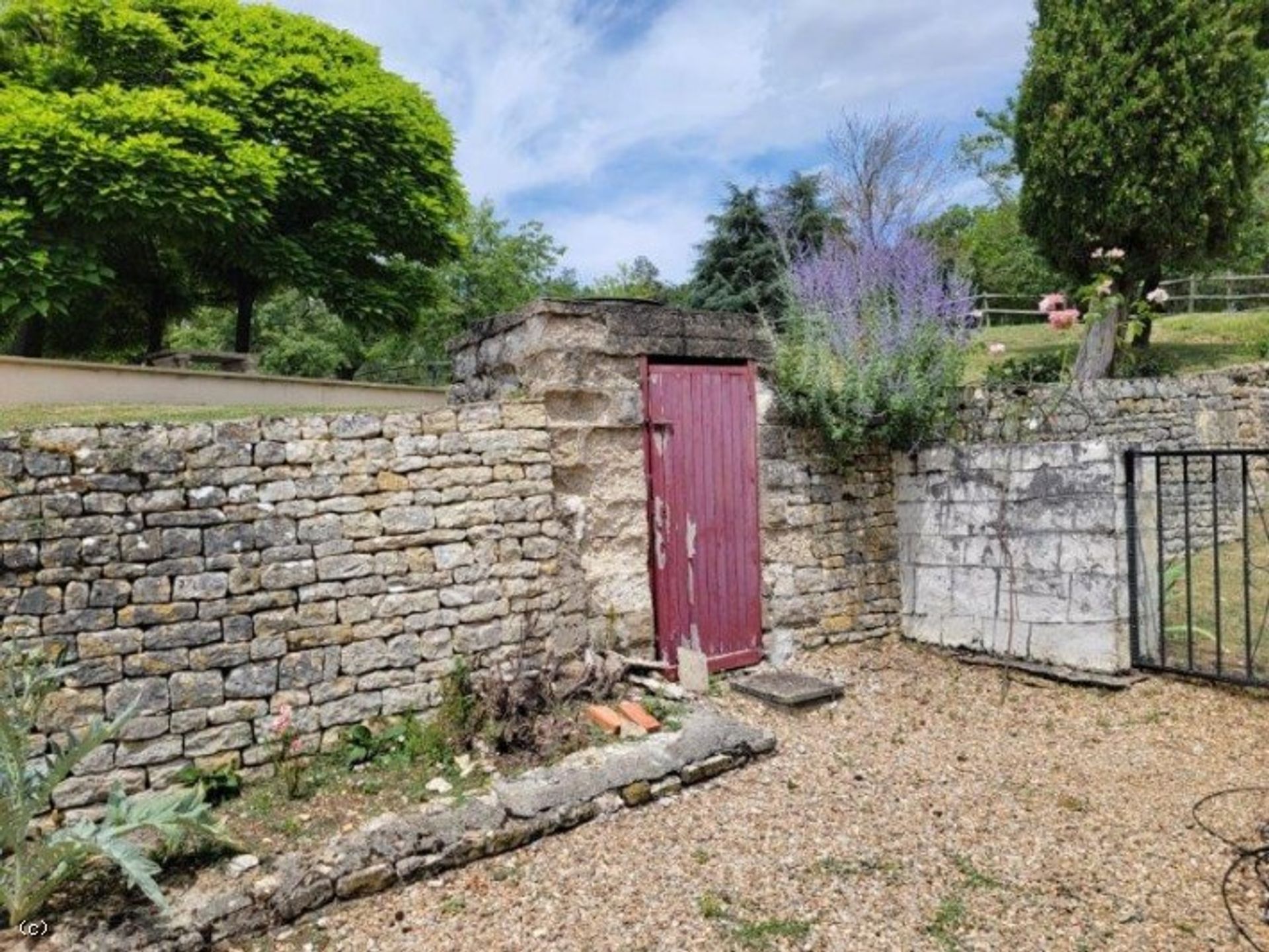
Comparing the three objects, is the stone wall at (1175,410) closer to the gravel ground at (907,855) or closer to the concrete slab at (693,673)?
the gravel ground at (907,855)

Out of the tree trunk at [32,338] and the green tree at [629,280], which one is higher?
the green tree at [629,280]

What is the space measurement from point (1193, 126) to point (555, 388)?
1140 cm

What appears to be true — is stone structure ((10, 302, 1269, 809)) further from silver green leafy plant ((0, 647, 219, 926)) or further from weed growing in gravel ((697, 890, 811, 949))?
weed growing in gravel ((697, 890, 811, 949))

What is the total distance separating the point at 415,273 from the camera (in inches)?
645

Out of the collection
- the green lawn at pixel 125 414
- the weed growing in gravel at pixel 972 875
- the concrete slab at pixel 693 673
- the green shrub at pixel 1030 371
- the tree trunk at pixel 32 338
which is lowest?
the weed growing in gravel at pixel 972 875

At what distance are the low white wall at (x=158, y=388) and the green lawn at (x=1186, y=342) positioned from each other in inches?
399

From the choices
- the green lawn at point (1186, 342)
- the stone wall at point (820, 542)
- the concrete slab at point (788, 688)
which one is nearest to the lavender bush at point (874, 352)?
the stone wall at point (820, 542)

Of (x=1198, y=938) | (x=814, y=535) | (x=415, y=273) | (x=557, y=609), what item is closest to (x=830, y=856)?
(x=1198, y=938)

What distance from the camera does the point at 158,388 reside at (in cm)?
1003

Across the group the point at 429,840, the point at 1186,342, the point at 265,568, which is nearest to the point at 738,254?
the point at 1186,342

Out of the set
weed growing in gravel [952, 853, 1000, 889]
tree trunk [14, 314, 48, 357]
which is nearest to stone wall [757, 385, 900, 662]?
weed growing in gravel [952, 853, 1000, 889]

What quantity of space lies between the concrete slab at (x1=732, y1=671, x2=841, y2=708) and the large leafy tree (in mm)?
11675

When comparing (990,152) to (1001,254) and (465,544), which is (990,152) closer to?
(1001,254)

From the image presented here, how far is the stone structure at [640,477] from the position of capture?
185 inches
